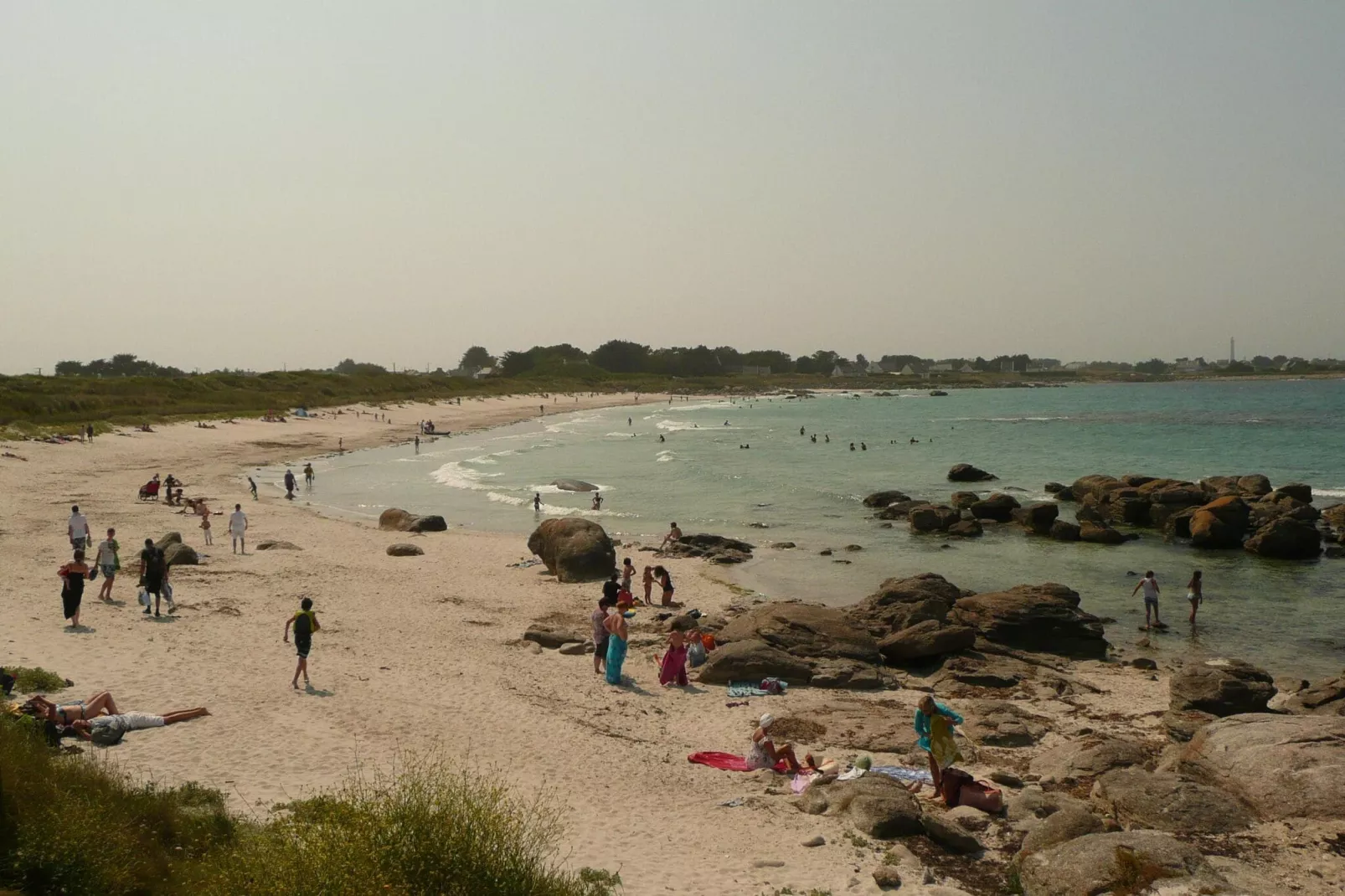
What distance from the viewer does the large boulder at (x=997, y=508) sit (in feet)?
131

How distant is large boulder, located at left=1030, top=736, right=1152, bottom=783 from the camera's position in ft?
41.0

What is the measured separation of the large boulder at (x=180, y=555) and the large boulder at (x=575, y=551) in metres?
9.76

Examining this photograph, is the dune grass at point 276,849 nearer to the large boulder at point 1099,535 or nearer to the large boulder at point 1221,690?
the large boulder at point 1221,690

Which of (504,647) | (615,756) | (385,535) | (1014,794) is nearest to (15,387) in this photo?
(385,535)

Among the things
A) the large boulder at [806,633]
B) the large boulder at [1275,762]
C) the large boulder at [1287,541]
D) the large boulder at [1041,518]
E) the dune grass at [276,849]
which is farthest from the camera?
the large boulder at [1041,518]

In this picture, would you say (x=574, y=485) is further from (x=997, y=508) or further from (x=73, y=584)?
(x=73, y=584)

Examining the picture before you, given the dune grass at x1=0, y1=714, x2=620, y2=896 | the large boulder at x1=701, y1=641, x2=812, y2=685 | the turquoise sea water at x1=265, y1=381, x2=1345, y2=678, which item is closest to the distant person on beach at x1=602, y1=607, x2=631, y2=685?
the large boulder at x1=701, y1=641, x2=812, y2=685

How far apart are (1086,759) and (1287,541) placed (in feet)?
79.6

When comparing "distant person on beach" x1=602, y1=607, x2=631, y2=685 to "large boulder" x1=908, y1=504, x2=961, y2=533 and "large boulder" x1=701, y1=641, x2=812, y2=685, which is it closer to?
"large boulder" x1=701, y1=641, x2=812, y2=685

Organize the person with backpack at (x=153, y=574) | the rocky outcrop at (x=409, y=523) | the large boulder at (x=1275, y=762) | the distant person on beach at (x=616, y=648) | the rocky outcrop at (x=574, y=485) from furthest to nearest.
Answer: the rocky outcrop at (x=574, y=485)
the rocky outcrop at (x=409, y=523)
the person with backpack at (x=153, y=574)
the distant person on beach at (x=616, y=648)
the large boulder at (x=1275, y=762)

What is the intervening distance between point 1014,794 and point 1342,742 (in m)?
4.01

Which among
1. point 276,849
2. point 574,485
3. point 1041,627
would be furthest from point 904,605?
point 574,485

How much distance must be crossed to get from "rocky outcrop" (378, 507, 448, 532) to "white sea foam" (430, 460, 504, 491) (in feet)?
43.2

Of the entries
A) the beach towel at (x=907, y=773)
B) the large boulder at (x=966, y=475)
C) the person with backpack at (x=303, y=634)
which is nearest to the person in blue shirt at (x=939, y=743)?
the beach towel at (x=907, y=773)
